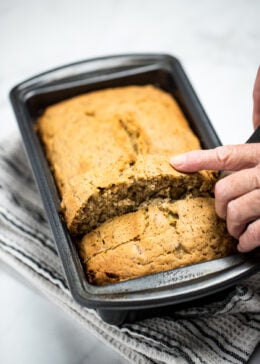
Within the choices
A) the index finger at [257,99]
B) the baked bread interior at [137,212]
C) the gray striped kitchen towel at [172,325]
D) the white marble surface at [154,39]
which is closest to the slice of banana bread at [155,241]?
the baked bread interior at [137,212]

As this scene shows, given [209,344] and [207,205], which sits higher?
[207,205]

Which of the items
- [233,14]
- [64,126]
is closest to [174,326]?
[64,126]

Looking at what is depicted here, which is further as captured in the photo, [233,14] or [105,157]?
[233,14]

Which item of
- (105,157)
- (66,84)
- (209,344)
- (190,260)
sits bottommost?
(209,344)

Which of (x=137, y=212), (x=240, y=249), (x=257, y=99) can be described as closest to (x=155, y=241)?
(x=137, y=212)

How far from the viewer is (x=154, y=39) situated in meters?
2.57

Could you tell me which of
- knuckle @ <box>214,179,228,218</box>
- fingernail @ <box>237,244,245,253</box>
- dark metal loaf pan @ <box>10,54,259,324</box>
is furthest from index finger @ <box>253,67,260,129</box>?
fingernail @ <box>237,244,245,253</box>

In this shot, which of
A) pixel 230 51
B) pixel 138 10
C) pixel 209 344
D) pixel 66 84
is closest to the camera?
pixel 209 344

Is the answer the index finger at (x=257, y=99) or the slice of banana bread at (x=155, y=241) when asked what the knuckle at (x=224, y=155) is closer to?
the slice of banana bread at (x=155, y=241)

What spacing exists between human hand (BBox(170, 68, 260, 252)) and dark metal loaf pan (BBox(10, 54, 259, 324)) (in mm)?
73

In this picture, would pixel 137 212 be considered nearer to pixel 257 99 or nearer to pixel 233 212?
pixel 233 212

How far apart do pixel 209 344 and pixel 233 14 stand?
5.25ft

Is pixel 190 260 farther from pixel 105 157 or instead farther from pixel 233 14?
pixel 233 14

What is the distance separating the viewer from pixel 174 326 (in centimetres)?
162
